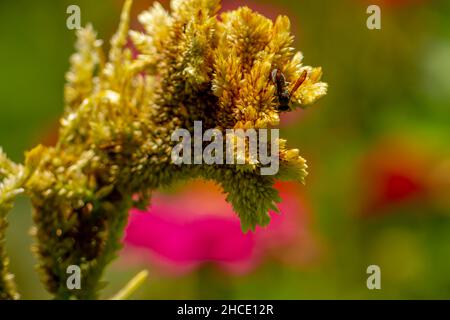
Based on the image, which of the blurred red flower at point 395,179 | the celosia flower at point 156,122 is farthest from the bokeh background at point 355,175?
the celosia flower at point 156,122

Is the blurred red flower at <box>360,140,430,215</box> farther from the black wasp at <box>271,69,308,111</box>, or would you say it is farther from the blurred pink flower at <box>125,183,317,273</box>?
the black wasp at <box>271,69,308,111</box>

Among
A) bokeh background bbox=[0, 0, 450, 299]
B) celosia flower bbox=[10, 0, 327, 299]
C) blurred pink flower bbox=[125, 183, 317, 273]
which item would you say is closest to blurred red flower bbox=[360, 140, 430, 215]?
bokeh background bbox=[0, 0, 450, 299]

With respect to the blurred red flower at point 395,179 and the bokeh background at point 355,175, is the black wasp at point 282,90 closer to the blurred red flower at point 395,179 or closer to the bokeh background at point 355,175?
the bokeh background at point 355,175

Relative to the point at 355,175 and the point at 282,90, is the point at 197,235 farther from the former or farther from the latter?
the point at 282,90

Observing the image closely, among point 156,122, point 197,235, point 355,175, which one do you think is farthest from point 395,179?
point 156,122

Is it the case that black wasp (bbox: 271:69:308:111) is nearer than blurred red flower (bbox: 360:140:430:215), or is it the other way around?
black wasp (bbox: 271:69:308:111)

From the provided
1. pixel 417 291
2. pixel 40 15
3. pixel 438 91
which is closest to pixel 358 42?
pixel 438 91

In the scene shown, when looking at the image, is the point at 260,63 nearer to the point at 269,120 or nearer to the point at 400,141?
the point at 269,120
